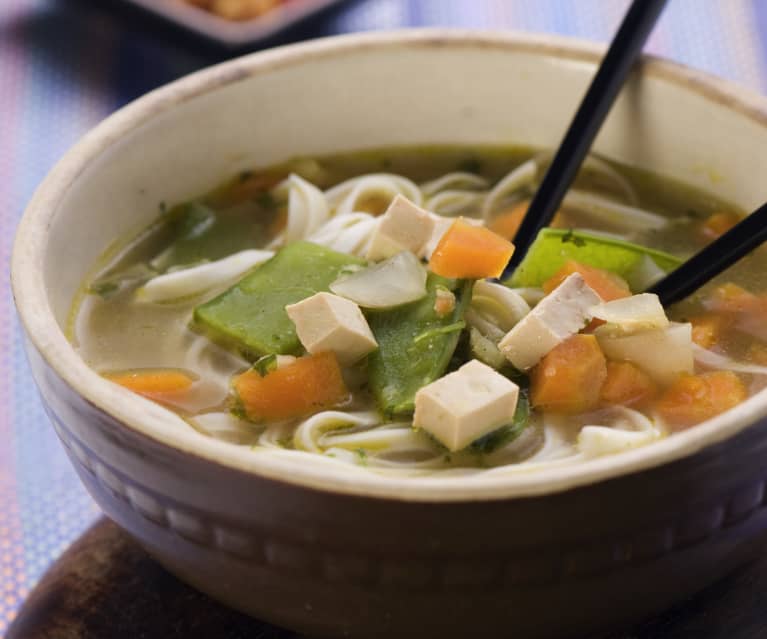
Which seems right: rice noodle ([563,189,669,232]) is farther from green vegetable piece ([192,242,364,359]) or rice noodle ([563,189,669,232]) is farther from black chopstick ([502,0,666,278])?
green vegetable piece ([192,242,364,359])

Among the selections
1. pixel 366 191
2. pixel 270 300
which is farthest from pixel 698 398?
pixel 366 191

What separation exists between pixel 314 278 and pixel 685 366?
0.75 metres

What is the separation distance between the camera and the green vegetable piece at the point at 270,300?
7.52 ft

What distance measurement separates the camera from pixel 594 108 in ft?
8.81

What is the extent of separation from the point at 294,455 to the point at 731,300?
3.45 ft

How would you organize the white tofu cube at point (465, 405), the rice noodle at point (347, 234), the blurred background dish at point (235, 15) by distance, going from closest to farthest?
the white tofu cube at point (465, 405), the rice noodle at point (347, 234), the blurred background dish at point (235, 15)

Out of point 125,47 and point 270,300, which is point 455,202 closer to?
point 270,300

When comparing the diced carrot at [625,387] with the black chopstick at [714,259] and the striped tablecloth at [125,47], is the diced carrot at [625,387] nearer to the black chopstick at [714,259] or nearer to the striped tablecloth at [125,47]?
the black chopstick at [714,259]

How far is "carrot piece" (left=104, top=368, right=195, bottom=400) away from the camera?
2.27m

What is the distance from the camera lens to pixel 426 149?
306cm

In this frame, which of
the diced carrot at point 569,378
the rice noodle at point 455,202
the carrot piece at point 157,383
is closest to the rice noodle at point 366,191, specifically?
the rice noodle at point 455,202

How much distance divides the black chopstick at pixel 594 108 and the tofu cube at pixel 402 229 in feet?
1.08

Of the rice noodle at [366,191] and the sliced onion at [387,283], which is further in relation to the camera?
the rice noodle at [366,191]

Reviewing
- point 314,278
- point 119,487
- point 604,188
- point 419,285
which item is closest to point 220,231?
point 314,278
